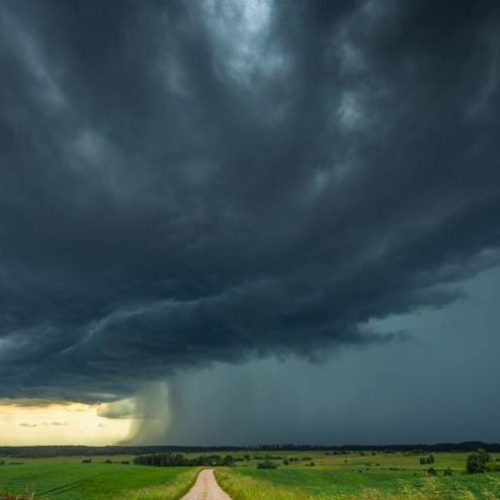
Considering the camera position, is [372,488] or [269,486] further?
[269,486]

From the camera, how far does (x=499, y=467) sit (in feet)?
280

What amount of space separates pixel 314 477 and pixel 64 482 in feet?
140

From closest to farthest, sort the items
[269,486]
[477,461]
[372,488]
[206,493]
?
[372,488]
[206,493]
[269,486]
[477,461]

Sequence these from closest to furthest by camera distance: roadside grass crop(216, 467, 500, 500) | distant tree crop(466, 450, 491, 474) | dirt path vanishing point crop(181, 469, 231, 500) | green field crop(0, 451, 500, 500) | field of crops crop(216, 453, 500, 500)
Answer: roadside grass crop(216, 467, 500, 500), field of crops crop(216, 453, 500, 500), green field crop(0, 451, 500, 500), dirt path vanishing point crop(181, 469, 231, 500), distant tree crop(466, 450, 491, 474)

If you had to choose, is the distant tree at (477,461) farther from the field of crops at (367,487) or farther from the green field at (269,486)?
the field of crops at (367,487)

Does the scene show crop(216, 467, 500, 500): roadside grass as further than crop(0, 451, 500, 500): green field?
No

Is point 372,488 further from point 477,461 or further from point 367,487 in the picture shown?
point 477,461

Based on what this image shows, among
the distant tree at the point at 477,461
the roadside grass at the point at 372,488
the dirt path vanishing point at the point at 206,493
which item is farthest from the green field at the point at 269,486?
the distant tree at the point at 477,461

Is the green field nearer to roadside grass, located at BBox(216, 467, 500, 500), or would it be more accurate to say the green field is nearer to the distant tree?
roadside grass, located at BBox(216, 467, 500, 500)

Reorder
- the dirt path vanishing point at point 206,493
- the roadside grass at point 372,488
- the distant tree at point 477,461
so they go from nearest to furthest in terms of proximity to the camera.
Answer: the roadside grass at point 372,488 < the dirt path vanishing point at point 206,493 < the distant tree at point 477,461

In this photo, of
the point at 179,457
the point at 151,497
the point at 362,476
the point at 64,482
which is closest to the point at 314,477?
the point at 362,476

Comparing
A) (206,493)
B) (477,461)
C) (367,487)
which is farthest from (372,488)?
(477,461)

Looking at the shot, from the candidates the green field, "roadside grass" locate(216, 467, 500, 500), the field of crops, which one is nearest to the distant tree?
the green field

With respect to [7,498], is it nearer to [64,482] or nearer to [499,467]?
[64,482]
